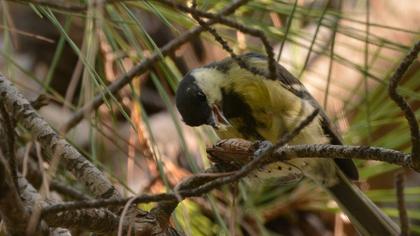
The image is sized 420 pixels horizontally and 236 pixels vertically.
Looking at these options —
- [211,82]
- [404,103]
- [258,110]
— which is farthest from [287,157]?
[211,82]

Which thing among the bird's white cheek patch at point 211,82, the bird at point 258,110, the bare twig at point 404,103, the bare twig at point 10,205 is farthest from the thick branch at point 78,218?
the bird's white cheek patch at point 211,82

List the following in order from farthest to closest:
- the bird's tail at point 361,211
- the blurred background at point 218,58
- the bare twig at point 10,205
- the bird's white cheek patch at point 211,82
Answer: the bird's white cheek patch at point 211,82 → the bird's tail at point 361,211 → the blurred background at point 218,58 → the bare twig at point 10,205

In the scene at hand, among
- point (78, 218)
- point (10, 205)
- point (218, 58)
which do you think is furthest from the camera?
point (218, 58)

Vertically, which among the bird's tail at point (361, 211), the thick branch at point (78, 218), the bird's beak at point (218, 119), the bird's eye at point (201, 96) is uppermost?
the bird's eye at point (201, 96)

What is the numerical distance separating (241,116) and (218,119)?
0.05 metres

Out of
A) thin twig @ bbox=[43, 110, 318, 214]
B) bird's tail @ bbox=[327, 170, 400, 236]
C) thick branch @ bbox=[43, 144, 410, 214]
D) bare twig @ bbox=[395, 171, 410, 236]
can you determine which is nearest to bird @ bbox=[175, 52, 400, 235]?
bird's tail @ bbox=[327, 170, 400, 236]

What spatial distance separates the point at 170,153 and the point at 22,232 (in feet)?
5.23

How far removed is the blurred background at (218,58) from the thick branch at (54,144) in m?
0.09

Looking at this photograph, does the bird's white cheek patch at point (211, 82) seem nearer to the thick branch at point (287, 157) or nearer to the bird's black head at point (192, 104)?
the bird's black head at point (192, 104)

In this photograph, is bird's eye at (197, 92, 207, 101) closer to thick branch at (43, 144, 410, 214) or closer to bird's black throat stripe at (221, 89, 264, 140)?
bird's black throat stripe at (221, 89, 264, 140)

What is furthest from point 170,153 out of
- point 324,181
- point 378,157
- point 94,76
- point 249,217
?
point 378,157

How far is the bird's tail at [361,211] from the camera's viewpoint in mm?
1465

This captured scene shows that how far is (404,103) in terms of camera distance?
2.55 ft

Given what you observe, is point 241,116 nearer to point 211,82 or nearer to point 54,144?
point 211,82
